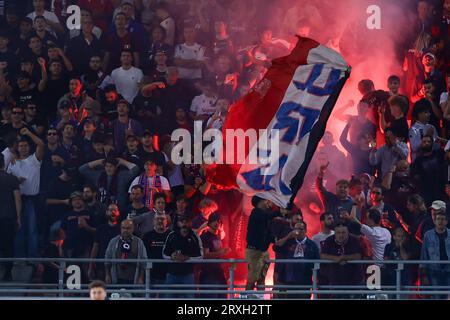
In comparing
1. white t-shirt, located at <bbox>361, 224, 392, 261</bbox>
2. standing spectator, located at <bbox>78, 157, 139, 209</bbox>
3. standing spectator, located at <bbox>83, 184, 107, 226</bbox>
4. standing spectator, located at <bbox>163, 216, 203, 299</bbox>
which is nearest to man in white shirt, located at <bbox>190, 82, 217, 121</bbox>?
standing spectator, located at <bbox>78, 157, 139, 209</bbox>

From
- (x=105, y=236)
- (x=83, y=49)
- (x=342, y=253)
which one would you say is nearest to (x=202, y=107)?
(x=83, y=49)

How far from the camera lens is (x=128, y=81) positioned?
63.3 feet

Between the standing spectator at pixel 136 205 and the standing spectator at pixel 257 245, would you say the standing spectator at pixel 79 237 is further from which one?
the standing spectator at pixel 257 245

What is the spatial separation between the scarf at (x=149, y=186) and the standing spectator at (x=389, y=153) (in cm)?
264

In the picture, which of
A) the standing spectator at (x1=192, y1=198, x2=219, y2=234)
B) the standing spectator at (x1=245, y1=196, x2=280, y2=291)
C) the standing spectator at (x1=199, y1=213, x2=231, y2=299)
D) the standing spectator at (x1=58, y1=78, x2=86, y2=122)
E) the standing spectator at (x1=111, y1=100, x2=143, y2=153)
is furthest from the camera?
the standing spectator at (x1=58, y1=78, x2=86, y2=122)

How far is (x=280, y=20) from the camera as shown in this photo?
65.6ft

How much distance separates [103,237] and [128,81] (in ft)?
8.39

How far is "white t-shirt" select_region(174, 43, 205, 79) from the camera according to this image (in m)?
19.4

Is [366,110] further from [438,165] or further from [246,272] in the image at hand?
[246,272]

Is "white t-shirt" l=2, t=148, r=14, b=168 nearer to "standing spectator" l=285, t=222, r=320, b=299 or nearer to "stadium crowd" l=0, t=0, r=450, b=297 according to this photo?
"stadium crowd" l=0, t=0, r=450, b=297

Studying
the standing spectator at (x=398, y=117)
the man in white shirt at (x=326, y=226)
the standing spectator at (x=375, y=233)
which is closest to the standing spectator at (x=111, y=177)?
the man in white shirt at (x=326, y=226)

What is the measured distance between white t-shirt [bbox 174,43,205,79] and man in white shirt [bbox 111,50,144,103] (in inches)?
22.1
